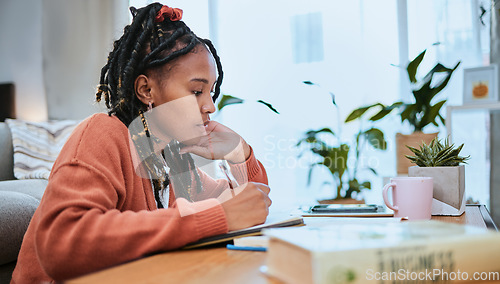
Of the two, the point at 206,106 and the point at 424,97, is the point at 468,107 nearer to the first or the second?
the point at 424,97

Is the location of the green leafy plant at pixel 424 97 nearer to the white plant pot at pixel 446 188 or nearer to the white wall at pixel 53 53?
the white plant pot at pixel 446 188

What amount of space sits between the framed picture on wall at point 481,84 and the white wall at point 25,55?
286cm

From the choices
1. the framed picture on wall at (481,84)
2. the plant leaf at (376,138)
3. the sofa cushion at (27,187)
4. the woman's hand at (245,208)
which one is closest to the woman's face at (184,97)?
the woman's hand at (245,208)

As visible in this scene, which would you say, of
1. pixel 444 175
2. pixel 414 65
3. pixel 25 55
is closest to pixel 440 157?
pixel 444 175

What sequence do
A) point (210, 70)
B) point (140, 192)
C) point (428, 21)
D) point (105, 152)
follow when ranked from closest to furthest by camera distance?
point (105, 152) < point (140, 192) < point (210, 70) < point (428, 21)

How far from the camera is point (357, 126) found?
2.76 m

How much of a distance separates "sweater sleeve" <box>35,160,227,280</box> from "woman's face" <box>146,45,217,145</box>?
0.34m

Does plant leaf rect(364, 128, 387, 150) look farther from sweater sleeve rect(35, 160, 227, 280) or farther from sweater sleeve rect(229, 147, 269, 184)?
sweater sleeve rect(35, 160, 227, 280)

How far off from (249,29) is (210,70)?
2167 millimetres

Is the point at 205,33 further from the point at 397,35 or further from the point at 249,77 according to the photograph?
the point at 397,35

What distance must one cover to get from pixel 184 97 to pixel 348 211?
0.46 m

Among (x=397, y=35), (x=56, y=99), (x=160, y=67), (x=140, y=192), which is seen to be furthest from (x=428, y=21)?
(x=56, y=99)

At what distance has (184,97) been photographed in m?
0.97

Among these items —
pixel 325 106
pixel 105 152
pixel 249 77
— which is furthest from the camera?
pixel 249 77
